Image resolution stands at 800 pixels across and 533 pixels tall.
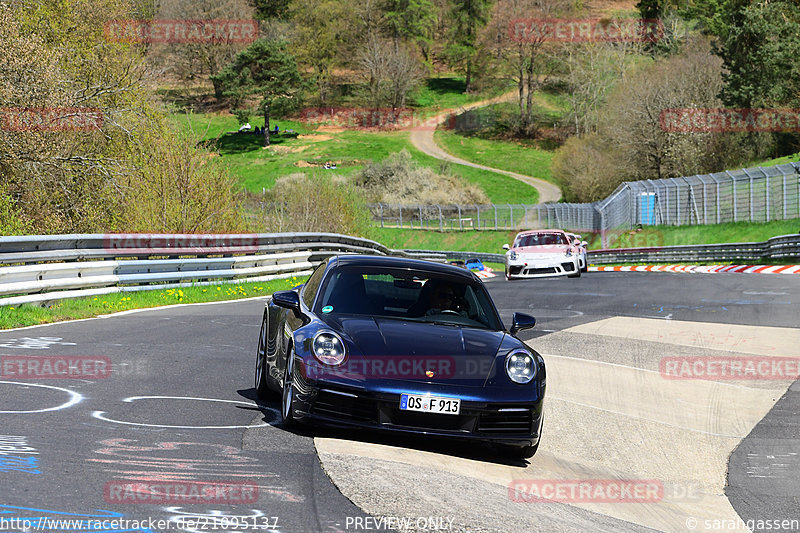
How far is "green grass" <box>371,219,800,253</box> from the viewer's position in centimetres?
4403

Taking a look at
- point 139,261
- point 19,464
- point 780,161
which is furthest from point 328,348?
point 780,161

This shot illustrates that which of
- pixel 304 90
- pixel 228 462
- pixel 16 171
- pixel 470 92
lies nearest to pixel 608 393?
pixel 228 462

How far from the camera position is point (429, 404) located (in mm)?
6562

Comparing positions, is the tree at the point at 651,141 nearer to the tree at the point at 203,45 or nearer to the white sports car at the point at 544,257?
the white sports car at the point at 544,257

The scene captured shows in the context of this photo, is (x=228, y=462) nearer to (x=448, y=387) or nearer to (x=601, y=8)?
(x=448, y=387)

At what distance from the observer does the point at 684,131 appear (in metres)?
67.5

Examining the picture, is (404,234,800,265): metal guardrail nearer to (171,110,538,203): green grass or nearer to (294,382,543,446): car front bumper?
(294,382,543,446): car front bumper

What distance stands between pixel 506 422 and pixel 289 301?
206cm

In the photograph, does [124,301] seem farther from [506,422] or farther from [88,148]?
[88,148]

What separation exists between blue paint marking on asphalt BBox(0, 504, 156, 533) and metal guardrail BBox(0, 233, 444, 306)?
9821 millimetres

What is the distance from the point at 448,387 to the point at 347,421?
711 mm

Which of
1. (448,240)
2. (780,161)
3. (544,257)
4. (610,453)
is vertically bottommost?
(448,240)

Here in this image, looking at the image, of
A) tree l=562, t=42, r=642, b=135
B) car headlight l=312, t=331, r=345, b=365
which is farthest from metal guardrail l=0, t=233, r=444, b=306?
tree l=562, t=42, r=642, b=135

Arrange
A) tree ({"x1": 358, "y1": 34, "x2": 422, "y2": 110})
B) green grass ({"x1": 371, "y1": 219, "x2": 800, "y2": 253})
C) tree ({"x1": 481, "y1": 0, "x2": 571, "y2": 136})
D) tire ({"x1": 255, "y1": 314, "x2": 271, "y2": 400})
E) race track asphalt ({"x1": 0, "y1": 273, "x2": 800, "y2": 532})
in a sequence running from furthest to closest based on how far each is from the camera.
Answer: tree ({"x1": 358, "y1": 34, "x2": 422, "y2": 110}) < tree ({"x1": 481, "y1": 0, "x2": 571, "y2": 136}) < green grass ({"x1": 371, "y1": 219, "x2": 800, "y2": 253}) < tire ({"x1": 255, "y1": 314, "x2": 271, "y2": 400}) < race track asphalt ({"x1": 0, "y1": 273, "x2": 800, "y2": 532})
